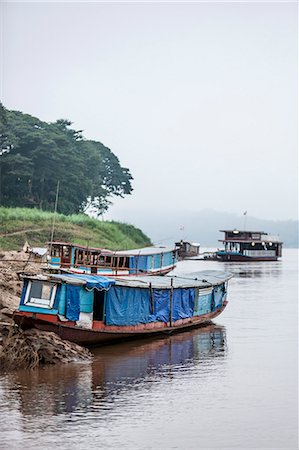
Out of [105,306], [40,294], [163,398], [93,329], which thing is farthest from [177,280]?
[163,398]

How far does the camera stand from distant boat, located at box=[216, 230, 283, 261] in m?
44.4

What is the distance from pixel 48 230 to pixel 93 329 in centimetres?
1778

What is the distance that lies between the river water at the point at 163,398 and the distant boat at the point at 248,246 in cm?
3151

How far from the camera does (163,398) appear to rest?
8.45m

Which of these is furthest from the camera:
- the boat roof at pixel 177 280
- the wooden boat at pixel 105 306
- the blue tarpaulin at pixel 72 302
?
the boat roof at pixel 177 280

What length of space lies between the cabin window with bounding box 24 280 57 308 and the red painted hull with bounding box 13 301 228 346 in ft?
0.67

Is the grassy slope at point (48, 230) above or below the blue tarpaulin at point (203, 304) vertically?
above

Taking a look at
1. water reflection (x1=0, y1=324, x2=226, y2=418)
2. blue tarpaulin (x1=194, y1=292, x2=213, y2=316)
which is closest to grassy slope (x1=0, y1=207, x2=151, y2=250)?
blue tarpaulin (x1=194, y1=292, x2=213, y2=316)

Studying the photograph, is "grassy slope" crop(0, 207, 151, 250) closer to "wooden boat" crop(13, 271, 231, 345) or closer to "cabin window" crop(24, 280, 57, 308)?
"wooden boat" crop(13, 271, 231, 345)

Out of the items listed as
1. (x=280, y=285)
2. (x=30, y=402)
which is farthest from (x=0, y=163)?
(x=30, y=402)

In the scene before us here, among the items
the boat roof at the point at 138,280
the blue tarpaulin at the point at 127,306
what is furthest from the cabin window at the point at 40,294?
the blue tarpaulin at the point at 127,306

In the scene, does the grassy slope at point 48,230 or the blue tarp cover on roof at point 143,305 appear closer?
the blue tarp cover on roof at point 143,305

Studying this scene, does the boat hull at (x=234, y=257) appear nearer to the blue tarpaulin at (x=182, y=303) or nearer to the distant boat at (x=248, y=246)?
the distant boat at (x=248, y=246)

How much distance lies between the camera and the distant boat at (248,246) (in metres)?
44.4
